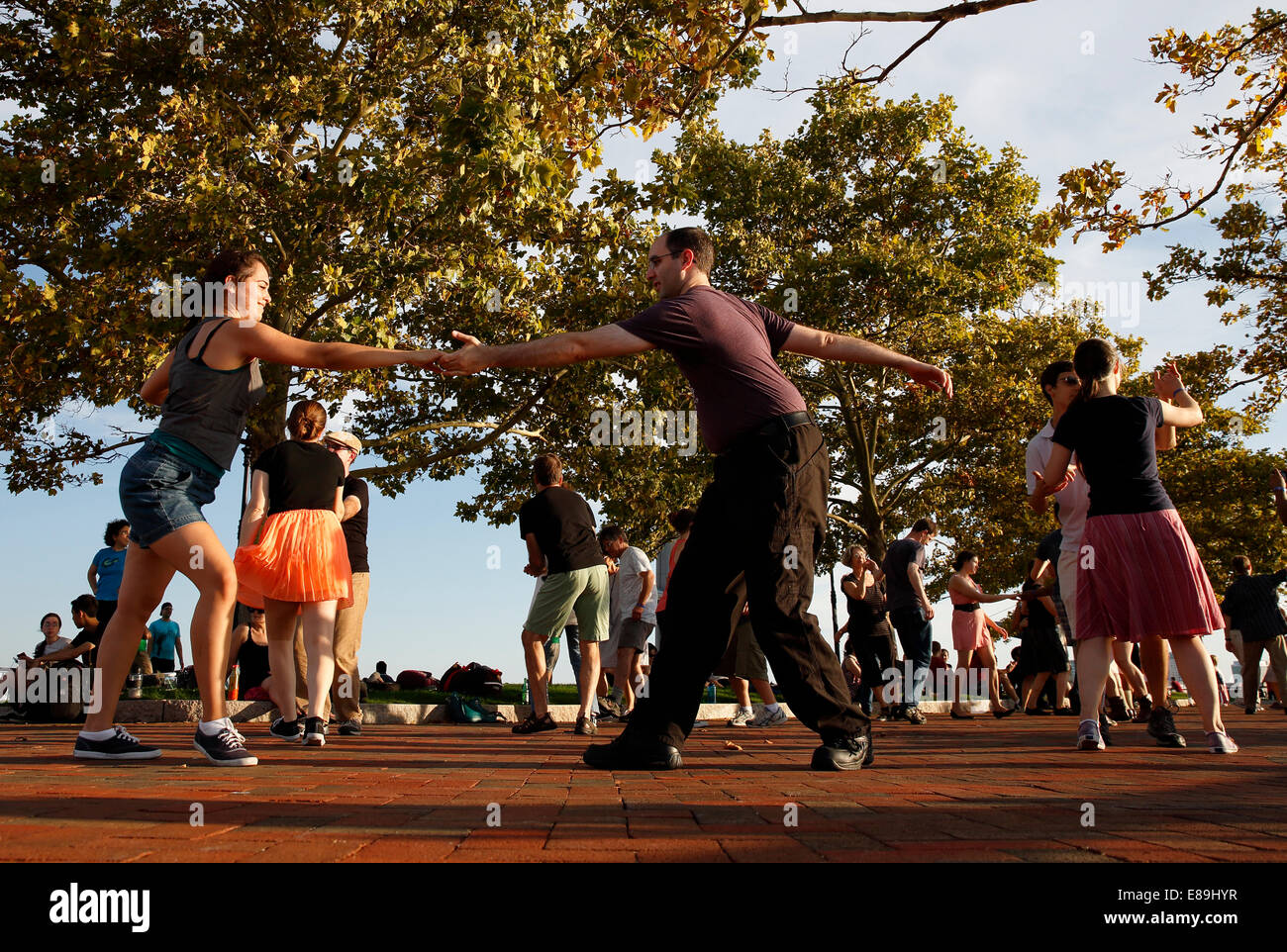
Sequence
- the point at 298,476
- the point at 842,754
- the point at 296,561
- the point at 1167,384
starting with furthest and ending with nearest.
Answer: the point at 298,476 → the point at 296,561 → the point at 1167,384 → the point at 842,754

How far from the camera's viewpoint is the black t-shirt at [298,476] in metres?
6.67

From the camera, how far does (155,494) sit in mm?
4668

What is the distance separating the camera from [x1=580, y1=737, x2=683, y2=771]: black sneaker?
460 cm

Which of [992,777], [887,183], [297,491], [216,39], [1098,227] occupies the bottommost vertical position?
[992,777]

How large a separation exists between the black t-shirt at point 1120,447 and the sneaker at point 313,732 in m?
4.55

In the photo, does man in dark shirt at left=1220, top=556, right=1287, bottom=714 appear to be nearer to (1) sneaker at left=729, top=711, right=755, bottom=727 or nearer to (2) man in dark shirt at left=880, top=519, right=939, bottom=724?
(2) man in dark shirt at left=880, top=519, right=939, bottom=724

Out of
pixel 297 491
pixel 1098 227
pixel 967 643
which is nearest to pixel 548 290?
pixel 967 643

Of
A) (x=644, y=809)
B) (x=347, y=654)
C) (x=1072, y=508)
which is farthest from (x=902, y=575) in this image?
(x=644, y=809)

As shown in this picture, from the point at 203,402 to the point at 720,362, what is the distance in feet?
7.71

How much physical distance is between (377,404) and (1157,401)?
15590 mm

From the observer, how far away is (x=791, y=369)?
83.5 feet

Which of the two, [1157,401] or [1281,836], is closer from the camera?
[1281,836]

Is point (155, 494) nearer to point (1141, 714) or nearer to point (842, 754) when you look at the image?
point (842, 754)

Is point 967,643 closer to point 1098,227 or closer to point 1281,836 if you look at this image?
point 1098,227
